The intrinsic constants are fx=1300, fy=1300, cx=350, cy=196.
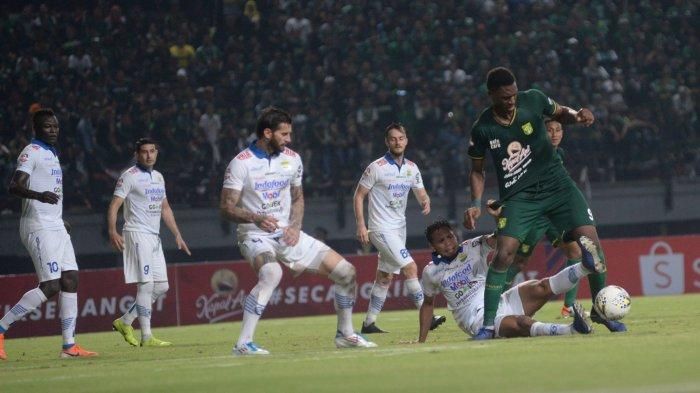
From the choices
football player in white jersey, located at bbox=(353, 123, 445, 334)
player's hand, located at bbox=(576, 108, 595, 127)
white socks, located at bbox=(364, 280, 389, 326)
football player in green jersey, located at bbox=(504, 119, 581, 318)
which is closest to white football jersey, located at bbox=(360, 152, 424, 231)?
football player in white jersey, located at bbox=(353, 123, 445, 334)

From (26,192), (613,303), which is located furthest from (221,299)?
(613,303)

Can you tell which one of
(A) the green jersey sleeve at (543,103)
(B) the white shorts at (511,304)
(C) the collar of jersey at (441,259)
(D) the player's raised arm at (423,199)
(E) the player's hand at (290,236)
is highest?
(A) the green jersey sleeve at (543,103)

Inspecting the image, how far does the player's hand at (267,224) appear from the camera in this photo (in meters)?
11.7

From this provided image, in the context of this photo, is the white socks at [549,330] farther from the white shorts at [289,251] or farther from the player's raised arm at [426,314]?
the white shorts at [289,251]

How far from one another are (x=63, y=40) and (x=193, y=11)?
3.27 m

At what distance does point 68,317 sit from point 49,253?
0.71 m

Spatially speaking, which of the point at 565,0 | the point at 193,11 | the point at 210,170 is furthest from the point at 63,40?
the point at 565,0

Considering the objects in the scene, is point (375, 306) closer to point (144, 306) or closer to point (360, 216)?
point (360, 216)

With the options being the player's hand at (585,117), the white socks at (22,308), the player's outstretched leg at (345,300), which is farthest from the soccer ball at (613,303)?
the white socks at (22,308)

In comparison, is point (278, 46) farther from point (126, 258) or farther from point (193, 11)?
point (126, 258)

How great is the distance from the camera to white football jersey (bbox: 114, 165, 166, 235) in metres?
16.5

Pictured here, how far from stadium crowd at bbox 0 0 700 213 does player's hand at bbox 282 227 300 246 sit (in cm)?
1425

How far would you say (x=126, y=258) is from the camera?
653 inches

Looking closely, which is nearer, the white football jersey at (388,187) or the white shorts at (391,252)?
the white shorts at (391,252)
